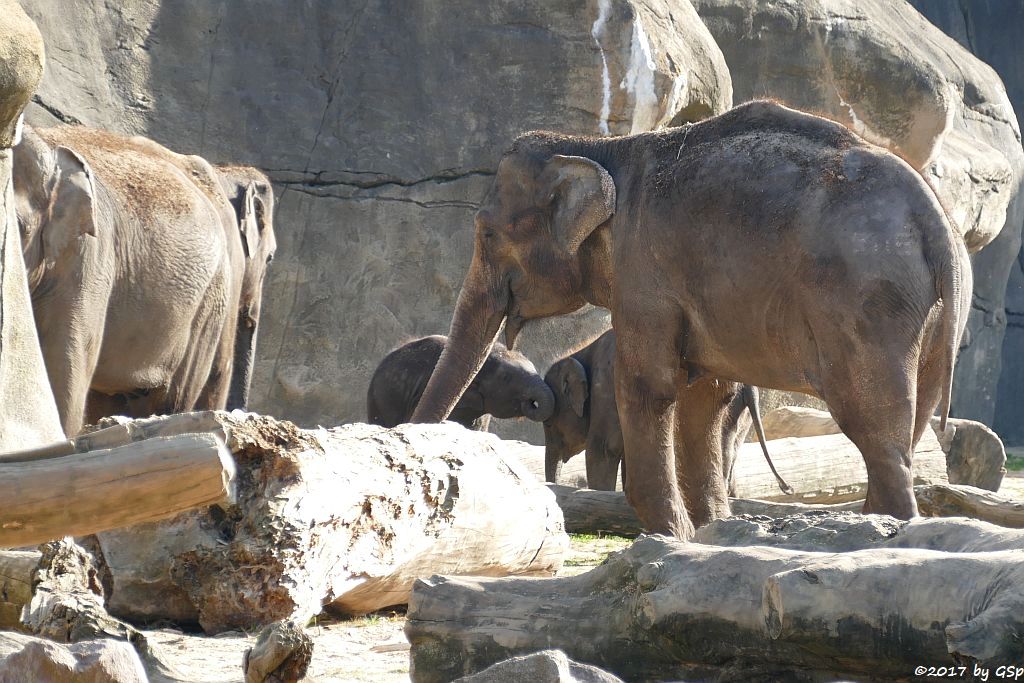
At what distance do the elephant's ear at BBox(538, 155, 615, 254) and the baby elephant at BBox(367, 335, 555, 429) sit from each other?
110 inches

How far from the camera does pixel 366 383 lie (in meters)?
10.1

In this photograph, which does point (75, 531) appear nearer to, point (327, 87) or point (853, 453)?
point (853, 453)

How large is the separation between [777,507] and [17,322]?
11.5 ft

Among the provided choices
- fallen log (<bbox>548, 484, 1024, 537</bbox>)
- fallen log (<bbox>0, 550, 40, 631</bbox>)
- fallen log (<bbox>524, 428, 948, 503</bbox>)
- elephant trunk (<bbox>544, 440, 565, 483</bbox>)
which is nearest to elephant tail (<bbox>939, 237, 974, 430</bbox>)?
fallen log (<bbox>548, 484, 1024, 537</bbox>)

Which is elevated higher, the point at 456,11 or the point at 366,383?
the point at 456,11

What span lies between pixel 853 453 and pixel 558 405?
1.75 m

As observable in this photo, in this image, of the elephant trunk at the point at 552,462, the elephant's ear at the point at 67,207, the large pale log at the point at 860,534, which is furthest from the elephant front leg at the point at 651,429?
the elephant trunk at the point at 552,462

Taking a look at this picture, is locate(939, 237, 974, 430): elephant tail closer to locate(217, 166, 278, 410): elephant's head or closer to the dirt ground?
the dirt ground

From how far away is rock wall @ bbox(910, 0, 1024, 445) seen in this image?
18172mm

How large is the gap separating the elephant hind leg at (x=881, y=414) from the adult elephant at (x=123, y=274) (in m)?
3.22

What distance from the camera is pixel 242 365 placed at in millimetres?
8750

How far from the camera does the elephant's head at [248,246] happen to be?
822 cm

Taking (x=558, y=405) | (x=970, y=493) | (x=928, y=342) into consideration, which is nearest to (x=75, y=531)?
(x=928, y=342)

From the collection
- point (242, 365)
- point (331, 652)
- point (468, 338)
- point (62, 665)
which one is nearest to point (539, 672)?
point (62, 665)
